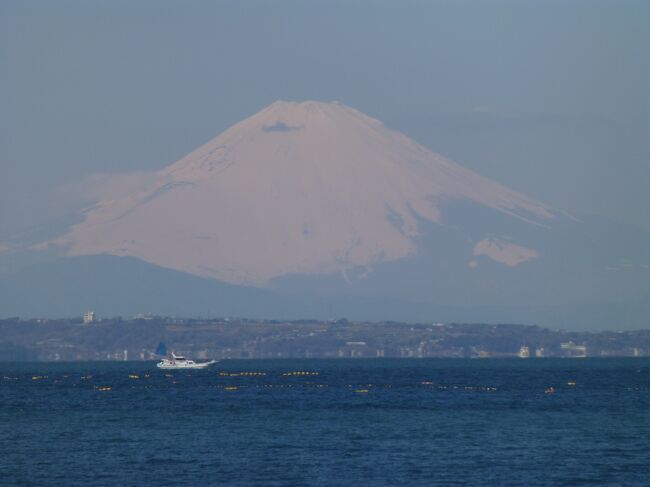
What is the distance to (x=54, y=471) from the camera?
90.7 meters

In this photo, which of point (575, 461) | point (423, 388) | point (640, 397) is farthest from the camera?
point (423, 388)

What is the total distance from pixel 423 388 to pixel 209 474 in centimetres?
8827

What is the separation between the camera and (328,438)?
10762cm

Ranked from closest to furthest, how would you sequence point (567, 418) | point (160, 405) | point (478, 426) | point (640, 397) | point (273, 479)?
1. point (273, 479)
2. point (478, 426)
3. point (567, 418)
4. point (160, 405)
5. point (640, 397)

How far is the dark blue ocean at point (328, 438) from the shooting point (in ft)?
290

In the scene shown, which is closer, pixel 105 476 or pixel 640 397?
pixel 105 476

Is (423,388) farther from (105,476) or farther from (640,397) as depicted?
(105,476)

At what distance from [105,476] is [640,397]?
80507mm

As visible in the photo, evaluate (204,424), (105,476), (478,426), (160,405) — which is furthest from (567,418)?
(105,476)

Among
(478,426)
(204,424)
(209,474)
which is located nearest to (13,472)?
(209,474)

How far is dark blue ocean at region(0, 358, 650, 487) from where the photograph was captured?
88.3 meters

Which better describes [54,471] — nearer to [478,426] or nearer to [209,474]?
[209,474]

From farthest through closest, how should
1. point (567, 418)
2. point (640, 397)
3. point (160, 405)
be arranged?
point (640, 397), point (160, 405), point (567, 418)

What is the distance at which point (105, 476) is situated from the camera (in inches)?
3472
